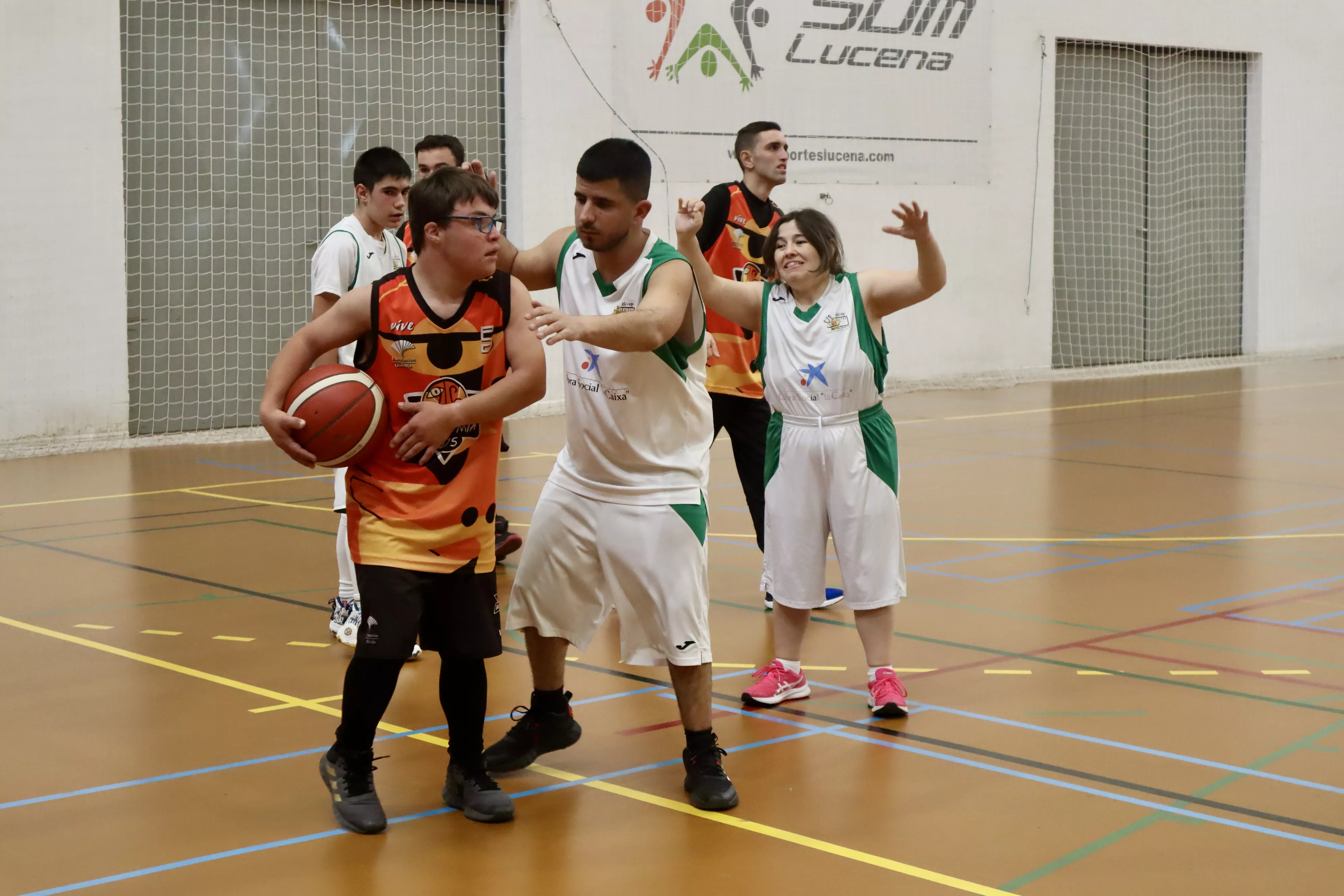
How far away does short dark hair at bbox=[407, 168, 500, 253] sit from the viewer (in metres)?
3.44

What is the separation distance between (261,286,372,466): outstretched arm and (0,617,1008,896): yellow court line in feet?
3.42

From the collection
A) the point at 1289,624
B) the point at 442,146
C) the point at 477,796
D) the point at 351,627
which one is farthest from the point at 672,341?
the point at 1289,624

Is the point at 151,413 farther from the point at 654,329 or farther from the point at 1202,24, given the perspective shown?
the point at 1202,24

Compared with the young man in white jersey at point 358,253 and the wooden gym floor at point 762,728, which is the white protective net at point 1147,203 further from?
the young man in white jersey at point 358,253

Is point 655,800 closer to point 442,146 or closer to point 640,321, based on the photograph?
point 640,321

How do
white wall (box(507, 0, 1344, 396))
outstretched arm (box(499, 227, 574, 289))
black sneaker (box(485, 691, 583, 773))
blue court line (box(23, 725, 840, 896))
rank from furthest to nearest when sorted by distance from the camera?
white wall (box(507, 0, 1344, 396))
outstretched arm (box(499, 227, 574, 289))
black sneaker (box(485, 691, 583, 773))
blue court line (box(23, 725, 840, 896))

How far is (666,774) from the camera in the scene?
3850 mm

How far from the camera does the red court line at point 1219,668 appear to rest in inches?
182

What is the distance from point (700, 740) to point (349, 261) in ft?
7.26

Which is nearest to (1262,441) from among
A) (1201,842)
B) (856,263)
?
(856,263)

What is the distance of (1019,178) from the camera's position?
1542 centimetres

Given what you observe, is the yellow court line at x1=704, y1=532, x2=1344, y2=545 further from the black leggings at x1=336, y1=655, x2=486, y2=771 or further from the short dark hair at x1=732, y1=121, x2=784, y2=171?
the black leggings at x1=336, y1=655, x2=486, y2=771

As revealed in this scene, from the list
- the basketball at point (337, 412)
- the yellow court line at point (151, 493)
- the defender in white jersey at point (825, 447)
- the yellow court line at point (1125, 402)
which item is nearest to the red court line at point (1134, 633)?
the defender in white jersey at point (825, 447)

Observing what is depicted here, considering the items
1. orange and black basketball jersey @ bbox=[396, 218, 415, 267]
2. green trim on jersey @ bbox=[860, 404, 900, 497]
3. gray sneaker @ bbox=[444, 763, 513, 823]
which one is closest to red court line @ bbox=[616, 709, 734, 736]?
gray sneaker @ bbox=[444, 763, 513, 823]
